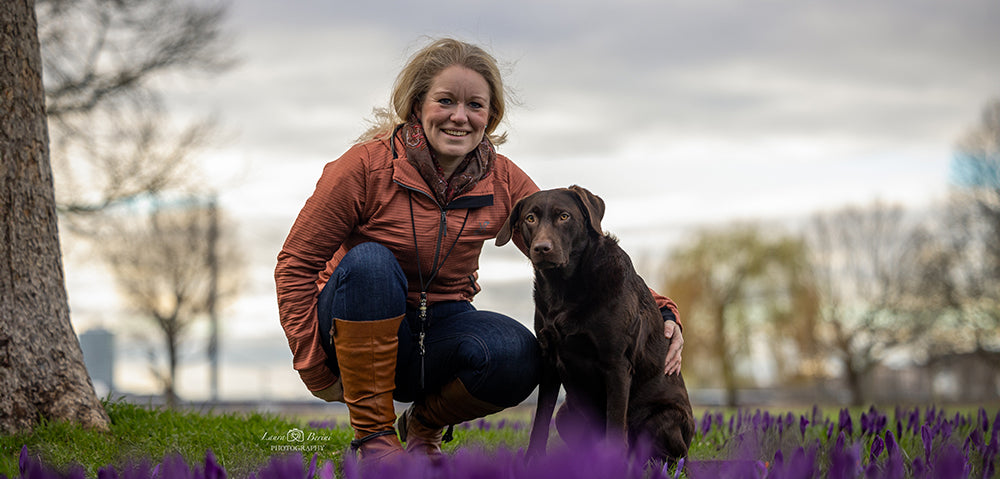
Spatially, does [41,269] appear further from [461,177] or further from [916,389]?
[916,389]

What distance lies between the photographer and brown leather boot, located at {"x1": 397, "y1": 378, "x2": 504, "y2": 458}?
4.35 m

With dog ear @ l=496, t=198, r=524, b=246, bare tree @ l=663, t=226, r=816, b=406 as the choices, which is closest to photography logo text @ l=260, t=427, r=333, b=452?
dog ear @ l=496, t=198, r=524, b=246

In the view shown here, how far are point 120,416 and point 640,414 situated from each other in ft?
12.8

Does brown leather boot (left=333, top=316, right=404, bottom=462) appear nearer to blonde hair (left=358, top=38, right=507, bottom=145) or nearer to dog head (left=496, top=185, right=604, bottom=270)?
dog head (left=496, top=185, right=604, bottom=270)

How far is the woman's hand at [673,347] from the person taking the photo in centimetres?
437

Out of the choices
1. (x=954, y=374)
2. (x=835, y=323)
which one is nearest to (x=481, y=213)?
(x=835, y=323)

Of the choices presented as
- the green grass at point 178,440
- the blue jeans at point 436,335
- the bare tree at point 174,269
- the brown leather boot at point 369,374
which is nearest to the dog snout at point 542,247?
the blue jeans at point 436,335

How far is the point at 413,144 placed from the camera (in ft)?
14.2

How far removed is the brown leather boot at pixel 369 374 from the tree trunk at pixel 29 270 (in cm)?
243

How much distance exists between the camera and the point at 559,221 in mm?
4184

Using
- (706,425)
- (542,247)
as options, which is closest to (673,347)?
(542,247)

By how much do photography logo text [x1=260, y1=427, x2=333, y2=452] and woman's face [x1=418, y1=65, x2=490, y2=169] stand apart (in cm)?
200

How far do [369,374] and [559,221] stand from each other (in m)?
1.27

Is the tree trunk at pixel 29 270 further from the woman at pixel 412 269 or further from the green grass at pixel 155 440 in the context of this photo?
the woman at pixel 412 269
